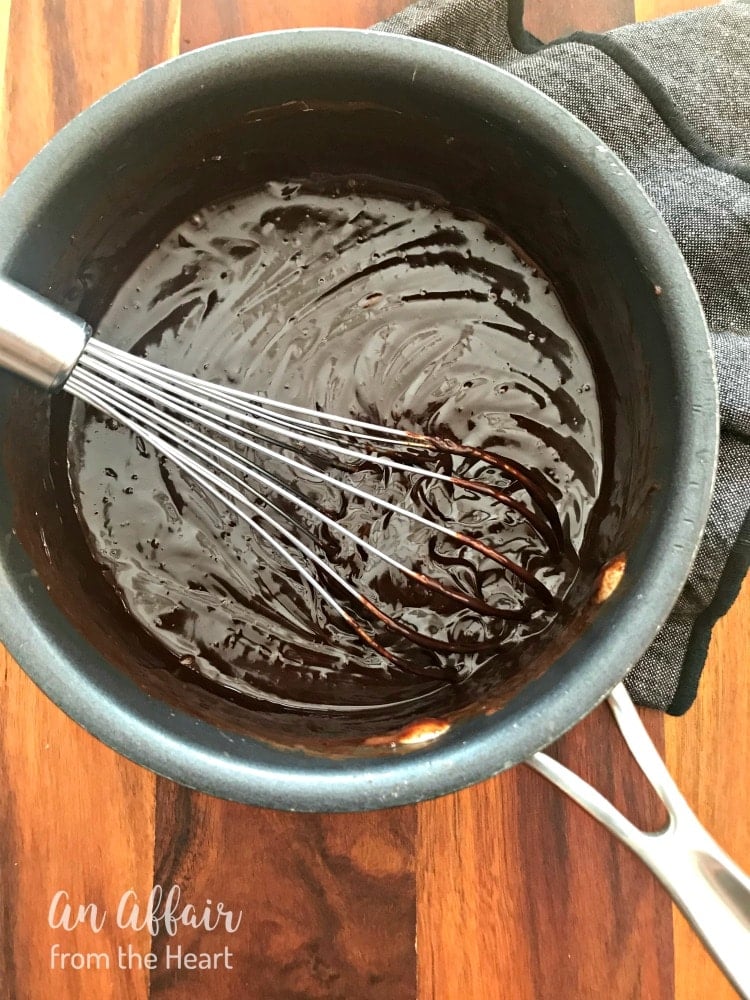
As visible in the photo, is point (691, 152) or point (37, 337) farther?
point (691, 152)

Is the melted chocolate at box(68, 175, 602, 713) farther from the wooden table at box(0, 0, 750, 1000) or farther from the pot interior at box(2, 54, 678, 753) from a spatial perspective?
the wooden table at box(0, 0, 750, 1000)

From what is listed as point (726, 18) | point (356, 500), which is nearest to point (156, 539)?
point (356, 500)

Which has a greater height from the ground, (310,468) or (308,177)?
(308,177)

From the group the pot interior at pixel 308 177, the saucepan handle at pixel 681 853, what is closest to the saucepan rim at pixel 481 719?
the pot interior at pixel 308 177

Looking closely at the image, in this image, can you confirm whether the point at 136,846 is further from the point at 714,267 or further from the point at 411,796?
the point at 714,267

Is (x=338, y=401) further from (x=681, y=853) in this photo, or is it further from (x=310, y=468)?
(x=681, y=853)

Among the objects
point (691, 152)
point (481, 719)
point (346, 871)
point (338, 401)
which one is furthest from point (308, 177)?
point (346, 871)
